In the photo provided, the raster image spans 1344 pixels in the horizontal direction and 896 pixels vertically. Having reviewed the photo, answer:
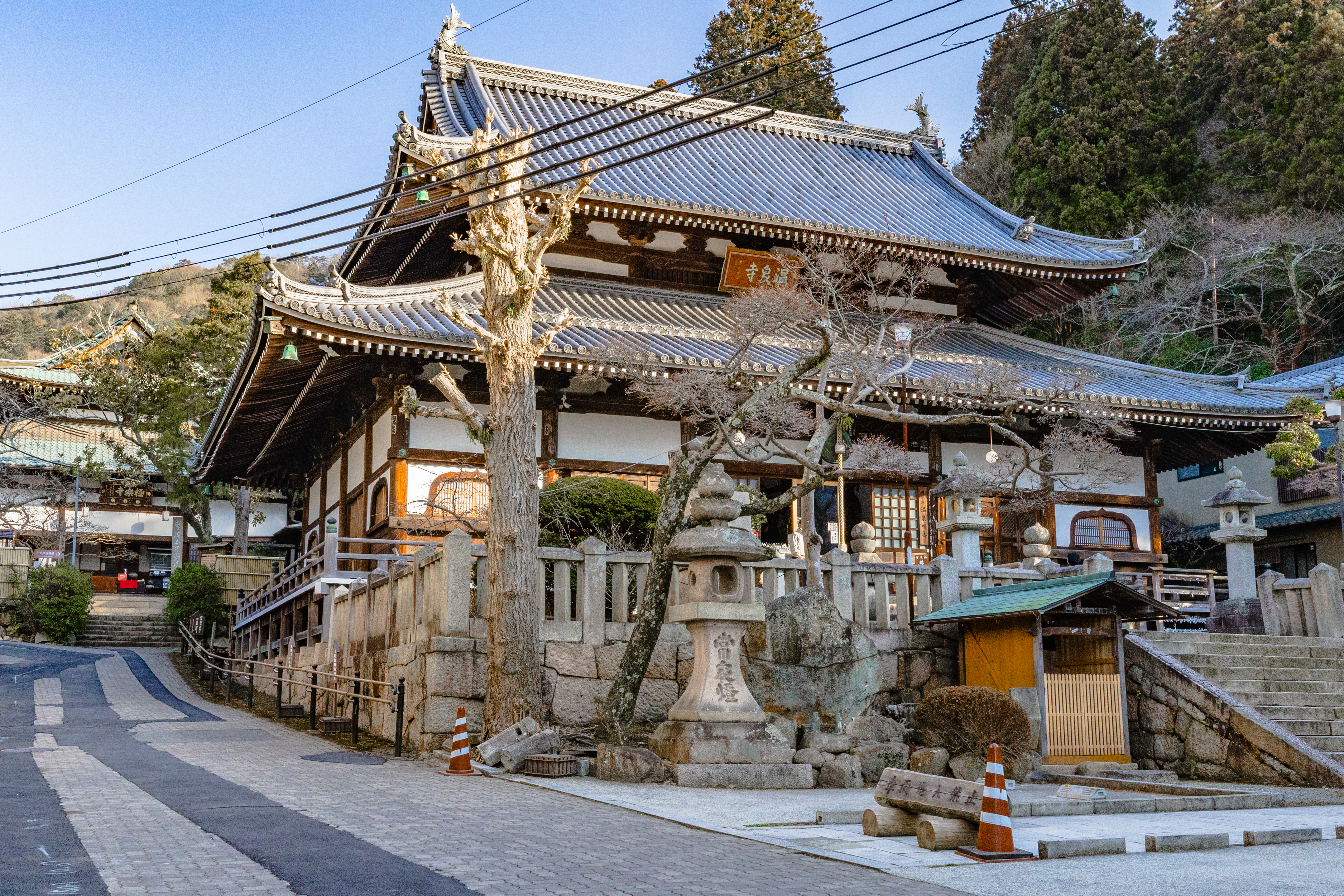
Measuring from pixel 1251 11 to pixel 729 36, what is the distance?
63.2ft

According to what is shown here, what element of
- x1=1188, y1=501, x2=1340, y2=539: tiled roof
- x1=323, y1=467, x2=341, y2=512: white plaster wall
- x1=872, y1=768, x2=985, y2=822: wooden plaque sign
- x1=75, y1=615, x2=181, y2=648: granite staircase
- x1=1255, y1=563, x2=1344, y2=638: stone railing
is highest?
x1=323, y1=467, x2=341, y2=512: white plaster wall

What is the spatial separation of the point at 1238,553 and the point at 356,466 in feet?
51.9

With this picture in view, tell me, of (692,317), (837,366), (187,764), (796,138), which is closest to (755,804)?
(187,764)

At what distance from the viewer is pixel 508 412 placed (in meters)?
12.1

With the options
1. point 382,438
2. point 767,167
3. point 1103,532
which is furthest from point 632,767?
point 767,167

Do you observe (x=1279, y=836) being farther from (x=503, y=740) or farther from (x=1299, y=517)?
(x=1299, y=517)

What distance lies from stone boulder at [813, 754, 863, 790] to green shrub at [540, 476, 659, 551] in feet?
15.9

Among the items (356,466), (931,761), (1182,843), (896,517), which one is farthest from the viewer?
(356,466)

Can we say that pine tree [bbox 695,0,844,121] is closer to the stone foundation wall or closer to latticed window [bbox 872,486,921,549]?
latticed window [bbox 872,486,921,549]

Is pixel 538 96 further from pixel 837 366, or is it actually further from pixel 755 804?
pixel 755 804

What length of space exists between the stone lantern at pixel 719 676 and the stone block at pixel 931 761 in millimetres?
1263

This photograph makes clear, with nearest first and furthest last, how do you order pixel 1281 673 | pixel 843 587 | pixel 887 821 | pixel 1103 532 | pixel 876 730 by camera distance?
pixel 887 821 < pixel 876 730 < pixel 843 587 < pixel 1281 673 < pixel 1103 532

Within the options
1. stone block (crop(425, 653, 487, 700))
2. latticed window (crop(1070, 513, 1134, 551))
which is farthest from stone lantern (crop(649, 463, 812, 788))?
latticed window (crop(1070, 513, 1134, 551))

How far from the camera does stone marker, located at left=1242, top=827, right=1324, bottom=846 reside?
25.1 ft
